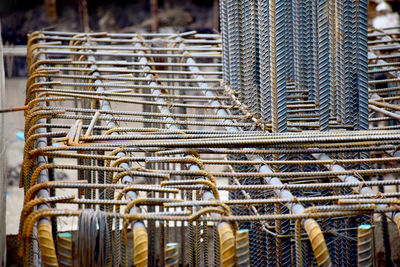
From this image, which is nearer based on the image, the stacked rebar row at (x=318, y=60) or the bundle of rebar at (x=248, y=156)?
the bundle of rebar at (x=248, y=156)

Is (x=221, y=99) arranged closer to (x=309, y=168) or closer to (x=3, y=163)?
(x=309, y=168)

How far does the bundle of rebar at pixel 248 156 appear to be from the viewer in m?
4.75

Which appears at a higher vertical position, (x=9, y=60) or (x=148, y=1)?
(x=148, y=1)

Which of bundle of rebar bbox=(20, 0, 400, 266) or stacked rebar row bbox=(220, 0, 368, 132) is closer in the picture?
bundle of rebar bbox=(20, 0, 400, 266)

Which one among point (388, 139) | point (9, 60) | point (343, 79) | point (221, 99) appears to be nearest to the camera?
point (388, 139)

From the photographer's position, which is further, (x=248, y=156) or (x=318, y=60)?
Answer: (x=318, y=60)

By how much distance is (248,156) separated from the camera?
679cm

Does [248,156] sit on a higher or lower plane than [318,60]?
lower

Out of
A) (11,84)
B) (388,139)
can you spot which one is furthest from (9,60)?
(388,139)

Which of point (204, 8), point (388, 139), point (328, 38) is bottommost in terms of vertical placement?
point (388, 139)

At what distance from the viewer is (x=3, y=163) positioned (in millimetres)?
10844

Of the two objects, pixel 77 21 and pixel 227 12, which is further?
pixel 77 21

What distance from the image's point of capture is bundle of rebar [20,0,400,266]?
4750 millimetres

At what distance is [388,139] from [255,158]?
1.33 meters
